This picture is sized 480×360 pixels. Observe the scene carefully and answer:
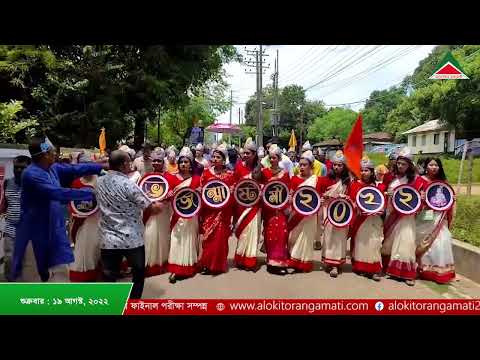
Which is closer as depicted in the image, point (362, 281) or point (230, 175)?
point (362, 281)

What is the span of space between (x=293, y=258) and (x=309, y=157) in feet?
3.63

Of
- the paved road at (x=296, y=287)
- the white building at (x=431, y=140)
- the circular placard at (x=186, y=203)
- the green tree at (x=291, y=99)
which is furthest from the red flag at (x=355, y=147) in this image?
the circular placard at (x=186, y=203)

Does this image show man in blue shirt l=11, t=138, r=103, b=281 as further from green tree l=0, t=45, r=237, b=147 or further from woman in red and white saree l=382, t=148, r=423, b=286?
woman in red and white saree l=382, t=148, r=423, b=286

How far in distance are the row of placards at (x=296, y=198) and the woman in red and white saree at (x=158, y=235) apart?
0.24 m

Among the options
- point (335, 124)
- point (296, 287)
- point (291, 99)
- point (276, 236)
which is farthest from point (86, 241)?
point (335, 124)

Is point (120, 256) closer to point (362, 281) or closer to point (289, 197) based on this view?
→ point (289, 197)

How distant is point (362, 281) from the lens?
14.9 ft

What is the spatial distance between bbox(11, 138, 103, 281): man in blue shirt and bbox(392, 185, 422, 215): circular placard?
288cm

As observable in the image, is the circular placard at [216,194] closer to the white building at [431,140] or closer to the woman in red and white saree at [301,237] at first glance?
the woman in red and white saree at [301,237]

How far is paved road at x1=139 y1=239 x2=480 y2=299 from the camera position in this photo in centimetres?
406

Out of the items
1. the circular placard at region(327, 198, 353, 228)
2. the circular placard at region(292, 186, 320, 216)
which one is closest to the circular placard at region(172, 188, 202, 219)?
the circular placard at region(292, 186, 320, 216)

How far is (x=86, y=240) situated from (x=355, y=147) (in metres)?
2.65
